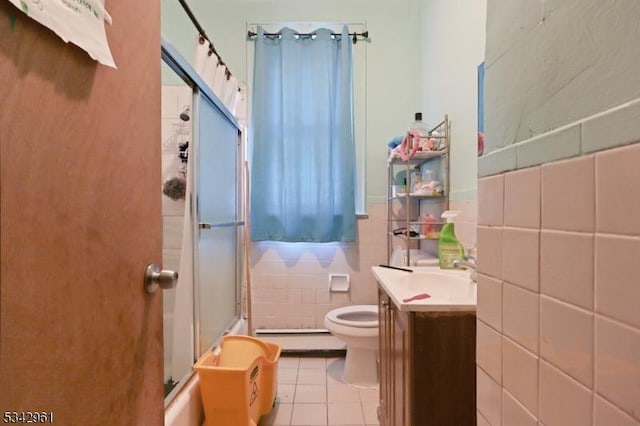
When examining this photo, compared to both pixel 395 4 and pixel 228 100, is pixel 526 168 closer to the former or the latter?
pixel 228 100

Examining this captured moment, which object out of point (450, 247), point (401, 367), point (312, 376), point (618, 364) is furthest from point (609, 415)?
point (312, 376)

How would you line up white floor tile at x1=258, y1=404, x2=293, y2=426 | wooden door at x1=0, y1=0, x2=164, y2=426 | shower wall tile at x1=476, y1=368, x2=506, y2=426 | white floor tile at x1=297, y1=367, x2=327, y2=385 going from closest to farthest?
wooden door at x1=0, y1=0, x2=164, y2=426
shower wall tile at x1=476, y1=368, x2=506, y2=426
white floor tile at x1=258, y1=404, x2=293, y2=426
white floor tile at x1=297, y1=367, x2=327, y2=385

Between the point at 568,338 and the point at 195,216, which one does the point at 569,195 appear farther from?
the point at 195,216

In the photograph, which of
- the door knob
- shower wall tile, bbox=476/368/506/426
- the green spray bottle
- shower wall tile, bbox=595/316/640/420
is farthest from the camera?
the green spray bottle

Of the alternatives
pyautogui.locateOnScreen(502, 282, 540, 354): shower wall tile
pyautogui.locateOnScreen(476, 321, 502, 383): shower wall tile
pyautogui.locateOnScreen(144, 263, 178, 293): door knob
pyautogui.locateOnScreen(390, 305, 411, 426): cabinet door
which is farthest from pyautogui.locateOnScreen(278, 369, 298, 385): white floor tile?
pyautogui.locateOnScreen(502, 282, 540, 354): shower wall tile

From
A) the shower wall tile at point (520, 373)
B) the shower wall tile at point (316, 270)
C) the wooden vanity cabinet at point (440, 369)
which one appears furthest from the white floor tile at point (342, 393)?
the shower wall tile at point (520, 373)

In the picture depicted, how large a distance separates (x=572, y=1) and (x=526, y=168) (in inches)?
8.5

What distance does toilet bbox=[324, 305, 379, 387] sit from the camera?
1.87 metres

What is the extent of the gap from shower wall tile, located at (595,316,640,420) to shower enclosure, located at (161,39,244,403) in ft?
4.59

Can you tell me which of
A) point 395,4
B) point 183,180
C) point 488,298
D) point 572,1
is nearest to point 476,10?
point 395,4

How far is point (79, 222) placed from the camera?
21.2 inches

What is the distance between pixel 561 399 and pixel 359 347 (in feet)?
5.46

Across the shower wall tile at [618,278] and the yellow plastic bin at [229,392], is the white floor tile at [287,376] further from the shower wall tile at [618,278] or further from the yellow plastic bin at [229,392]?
the shower wall tile at [618,278]

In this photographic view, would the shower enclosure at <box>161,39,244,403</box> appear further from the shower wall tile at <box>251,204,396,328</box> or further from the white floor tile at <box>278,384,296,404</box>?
the white floor tile at <box>278,384,296,404</box>
